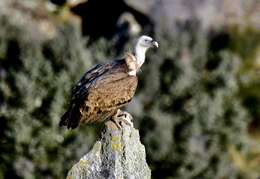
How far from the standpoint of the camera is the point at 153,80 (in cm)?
4916

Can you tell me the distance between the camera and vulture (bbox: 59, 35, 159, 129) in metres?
19.0

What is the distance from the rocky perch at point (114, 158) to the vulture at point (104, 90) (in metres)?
0.52

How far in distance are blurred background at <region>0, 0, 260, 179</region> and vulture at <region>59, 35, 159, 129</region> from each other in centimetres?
2457

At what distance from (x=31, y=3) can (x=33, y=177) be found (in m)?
8.40

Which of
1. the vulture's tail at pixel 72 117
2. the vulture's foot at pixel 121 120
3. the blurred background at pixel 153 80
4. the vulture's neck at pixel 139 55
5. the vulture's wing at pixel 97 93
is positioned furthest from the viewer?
the blurred background at pixel 153 80

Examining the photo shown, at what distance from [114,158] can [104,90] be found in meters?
1.49

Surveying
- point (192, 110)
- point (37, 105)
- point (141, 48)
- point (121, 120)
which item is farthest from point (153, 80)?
point (121, 120)

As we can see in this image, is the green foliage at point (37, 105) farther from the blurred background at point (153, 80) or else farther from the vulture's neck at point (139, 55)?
the vulture's neck at point (139, 55)

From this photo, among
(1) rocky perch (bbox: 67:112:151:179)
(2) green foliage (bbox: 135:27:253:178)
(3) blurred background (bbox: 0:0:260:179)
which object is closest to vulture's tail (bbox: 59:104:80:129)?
(1) rocky perch (bbox: 67:112:151:179)

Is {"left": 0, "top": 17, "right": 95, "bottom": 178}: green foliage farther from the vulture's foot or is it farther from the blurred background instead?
the vulture's foot

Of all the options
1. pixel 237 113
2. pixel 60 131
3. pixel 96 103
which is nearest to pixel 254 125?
pixel 237 113

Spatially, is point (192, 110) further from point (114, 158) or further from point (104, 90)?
point (114, 158)

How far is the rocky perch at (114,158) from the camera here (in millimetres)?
17812

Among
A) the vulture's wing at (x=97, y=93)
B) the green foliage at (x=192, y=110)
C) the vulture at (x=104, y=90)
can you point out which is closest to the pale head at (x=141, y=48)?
the vulture at (x=104, y=90)
